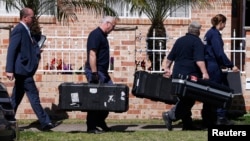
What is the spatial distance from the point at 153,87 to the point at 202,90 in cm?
100

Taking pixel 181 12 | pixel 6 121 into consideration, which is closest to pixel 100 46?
pixel 6 121

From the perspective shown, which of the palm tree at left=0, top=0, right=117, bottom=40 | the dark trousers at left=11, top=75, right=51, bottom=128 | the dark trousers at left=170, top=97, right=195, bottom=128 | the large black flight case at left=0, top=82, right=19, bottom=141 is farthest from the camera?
the palm tree at left=0, top=0, right=117, bottom=40

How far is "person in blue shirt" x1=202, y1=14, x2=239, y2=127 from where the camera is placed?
1299cm

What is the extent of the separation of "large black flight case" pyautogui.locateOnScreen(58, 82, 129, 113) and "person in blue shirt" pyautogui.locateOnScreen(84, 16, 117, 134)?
→ 13 centimetres

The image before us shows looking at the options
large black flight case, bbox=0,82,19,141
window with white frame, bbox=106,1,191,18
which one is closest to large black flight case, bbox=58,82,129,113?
large black flight case, bbox=0,82,19,141

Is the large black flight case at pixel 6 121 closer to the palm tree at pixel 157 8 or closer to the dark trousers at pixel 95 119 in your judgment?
the dark trousers at pixel 95 119


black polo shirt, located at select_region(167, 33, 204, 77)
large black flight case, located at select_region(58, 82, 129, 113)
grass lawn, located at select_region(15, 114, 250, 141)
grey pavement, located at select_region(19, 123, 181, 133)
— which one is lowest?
grey pavement, located at select_region(19, 123, 181, 133)

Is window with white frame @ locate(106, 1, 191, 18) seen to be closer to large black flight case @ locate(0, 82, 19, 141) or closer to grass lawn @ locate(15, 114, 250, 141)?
grass lawn @ locate(15, 114, 250, 141)

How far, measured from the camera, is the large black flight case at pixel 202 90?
40.2 feet

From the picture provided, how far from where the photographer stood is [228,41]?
51.4ft

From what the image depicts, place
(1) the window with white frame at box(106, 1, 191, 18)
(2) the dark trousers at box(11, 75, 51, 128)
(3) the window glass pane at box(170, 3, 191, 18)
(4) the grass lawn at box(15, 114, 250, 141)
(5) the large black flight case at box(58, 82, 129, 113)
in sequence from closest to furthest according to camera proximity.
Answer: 1. (4) the grass lawn at box(15, 114, 250, 141)
2. (5) the large black flight case at box(58, 82, 129, 113)
3. (2) the dark trousers at box(11, 75, 51, 128)
4. (1) the window with white frame at box(106, 1, 191, 18)
5. (3) the window glass pane at box(170, 3, 191, 18)

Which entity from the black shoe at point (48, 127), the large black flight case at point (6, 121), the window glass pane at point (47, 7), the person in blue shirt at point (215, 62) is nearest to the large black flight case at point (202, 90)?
the person in blue shirt at point (215, 62)

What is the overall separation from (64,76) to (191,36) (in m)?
2.80

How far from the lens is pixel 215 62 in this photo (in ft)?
43.1
